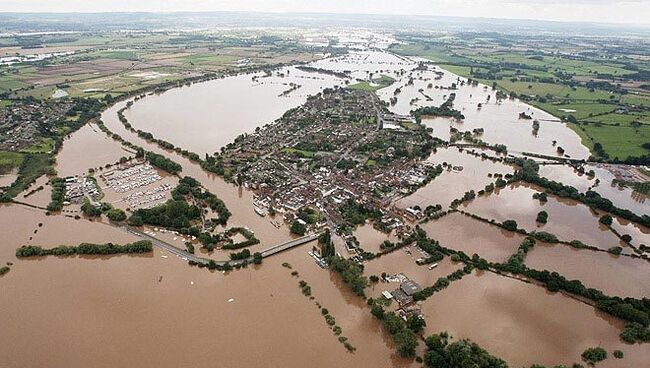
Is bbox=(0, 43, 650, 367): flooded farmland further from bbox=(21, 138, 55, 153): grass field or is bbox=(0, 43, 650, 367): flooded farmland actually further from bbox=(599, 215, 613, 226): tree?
bbox=(21, 138, 55, 153): grass field

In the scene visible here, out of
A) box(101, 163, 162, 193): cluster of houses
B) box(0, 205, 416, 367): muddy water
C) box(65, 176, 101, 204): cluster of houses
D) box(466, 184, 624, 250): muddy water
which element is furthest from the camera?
box(101, 163, 162, 193): cluster of houses

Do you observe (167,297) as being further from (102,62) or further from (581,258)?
(102,62)

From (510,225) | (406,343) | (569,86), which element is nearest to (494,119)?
(569,86)

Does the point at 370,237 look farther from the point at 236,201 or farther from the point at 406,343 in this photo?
the point at 236,201

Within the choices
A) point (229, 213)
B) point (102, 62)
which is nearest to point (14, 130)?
point (229, 213)

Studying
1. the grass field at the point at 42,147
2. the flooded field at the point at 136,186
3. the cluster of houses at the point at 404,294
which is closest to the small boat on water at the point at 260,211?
the flooded field at the point at 136,186

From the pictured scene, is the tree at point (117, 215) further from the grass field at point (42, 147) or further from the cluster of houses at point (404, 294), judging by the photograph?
the grass field at point (42, 147)

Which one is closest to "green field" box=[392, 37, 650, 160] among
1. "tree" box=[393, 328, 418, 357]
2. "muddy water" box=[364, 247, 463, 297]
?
"muddy water" box=[364, 247, 463, 297]

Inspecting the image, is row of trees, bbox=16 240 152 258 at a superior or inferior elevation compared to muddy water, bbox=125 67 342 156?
inferior
